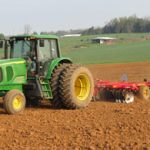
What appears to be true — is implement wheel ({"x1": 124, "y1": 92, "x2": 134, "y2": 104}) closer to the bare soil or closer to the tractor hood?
the bare soil

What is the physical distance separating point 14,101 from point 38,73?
1.09 m

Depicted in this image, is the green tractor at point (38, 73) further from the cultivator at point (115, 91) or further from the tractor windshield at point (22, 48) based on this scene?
the cultivator at point (115, 91)

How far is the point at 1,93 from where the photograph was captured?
10250 mm

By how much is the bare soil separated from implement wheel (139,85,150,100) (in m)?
3.21

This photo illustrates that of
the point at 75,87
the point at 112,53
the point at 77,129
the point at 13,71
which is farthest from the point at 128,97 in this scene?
the point at 112,53

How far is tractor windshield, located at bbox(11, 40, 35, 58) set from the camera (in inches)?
424

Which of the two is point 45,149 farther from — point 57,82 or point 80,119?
point 57,82

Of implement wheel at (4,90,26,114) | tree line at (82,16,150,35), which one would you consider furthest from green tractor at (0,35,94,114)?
tree line at (82,16,150,35)

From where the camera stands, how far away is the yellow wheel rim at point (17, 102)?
994 centimetres

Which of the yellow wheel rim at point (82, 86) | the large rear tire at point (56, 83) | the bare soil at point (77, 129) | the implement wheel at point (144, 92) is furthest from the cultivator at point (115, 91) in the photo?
the bare soil at point (77, 129)

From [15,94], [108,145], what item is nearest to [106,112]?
[15,94]

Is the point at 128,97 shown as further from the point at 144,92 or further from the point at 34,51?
the point at 34,51

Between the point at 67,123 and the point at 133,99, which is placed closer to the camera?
the point at 67,123

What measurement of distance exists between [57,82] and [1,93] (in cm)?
130
